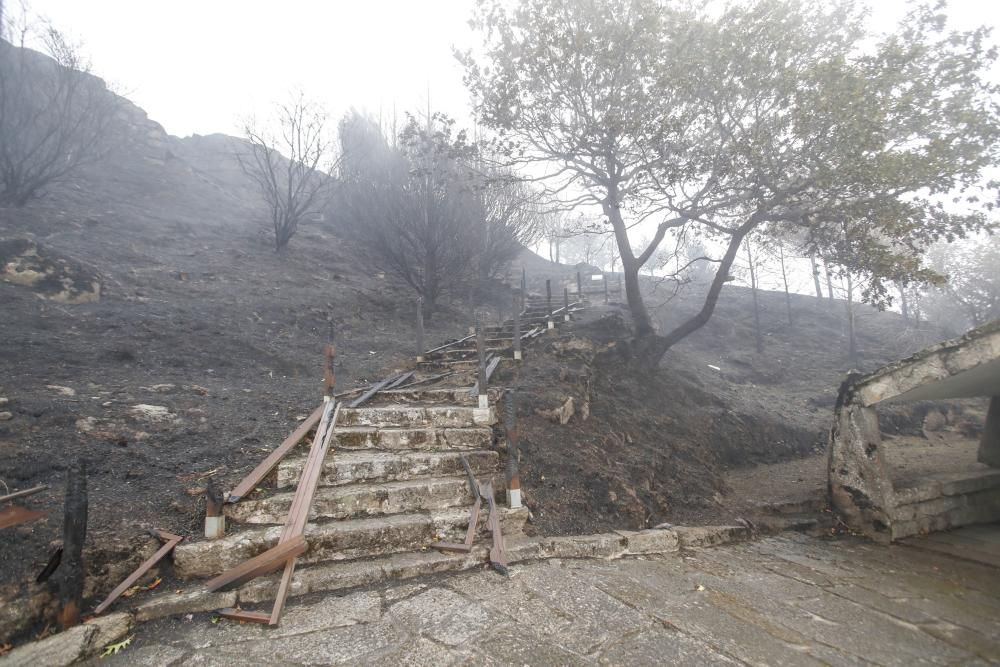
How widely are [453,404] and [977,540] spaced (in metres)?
5.93

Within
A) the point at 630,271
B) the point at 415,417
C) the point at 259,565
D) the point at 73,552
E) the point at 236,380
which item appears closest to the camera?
the point at 73,552

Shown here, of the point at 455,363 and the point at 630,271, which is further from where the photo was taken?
the point at 630,271

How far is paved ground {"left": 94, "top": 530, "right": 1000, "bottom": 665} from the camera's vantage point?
234 cm

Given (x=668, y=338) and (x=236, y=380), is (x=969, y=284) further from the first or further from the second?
(x=236, y=380)

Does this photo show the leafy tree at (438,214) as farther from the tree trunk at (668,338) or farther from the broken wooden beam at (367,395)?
the broken wooden beam at (367,395)

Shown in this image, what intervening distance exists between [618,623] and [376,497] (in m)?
2.11

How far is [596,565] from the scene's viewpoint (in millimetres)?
3508

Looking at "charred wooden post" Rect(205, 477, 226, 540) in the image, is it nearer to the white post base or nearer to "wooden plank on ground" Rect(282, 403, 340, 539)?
the white post base

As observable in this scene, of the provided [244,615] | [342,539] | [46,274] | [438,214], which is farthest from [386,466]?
[438,214]

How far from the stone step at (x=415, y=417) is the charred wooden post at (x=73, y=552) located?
2375mm

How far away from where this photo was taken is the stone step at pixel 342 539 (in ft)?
9.73

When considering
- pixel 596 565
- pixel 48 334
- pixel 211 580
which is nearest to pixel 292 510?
pixel 211 580

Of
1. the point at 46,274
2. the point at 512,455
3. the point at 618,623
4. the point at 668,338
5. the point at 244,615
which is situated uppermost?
the point at 46,274

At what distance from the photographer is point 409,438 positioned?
4664 millimetres
